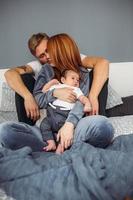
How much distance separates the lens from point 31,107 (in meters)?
1.73

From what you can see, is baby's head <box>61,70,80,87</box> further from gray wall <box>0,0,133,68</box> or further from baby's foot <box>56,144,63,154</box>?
gray wall <box>0,0,133,68</box>

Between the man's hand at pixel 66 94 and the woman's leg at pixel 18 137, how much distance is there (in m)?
0.22

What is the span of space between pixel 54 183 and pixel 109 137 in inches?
17.7

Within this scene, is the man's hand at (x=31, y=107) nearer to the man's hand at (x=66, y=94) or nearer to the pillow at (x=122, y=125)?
the man's hand at (x=66, y=94)

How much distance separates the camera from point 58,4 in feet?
7.96

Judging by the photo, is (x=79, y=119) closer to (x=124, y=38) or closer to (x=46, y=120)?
(x=46, y=120)

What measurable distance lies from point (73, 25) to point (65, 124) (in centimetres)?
119

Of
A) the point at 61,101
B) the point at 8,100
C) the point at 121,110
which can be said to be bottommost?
the point at 121,110

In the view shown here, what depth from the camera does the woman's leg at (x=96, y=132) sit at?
1403 mm

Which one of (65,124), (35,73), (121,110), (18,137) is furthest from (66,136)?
(121,110)

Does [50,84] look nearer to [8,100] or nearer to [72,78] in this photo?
[72,78]

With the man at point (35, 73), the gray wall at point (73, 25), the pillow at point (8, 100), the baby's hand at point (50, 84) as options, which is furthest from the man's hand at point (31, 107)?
the gray wall at point (73, 25)

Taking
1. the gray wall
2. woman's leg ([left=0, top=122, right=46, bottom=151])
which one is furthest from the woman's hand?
the gray wall

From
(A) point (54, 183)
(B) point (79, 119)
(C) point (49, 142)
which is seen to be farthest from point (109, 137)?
(A) point (54, 183)
